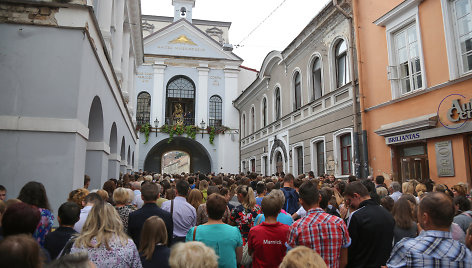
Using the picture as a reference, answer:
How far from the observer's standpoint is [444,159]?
28.7 feet

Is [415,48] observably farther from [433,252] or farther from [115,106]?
[115,106]

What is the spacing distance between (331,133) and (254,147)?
38.4ft

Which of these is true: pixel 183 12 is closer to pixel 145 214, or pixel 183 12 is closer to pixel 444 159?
pixel 444 159

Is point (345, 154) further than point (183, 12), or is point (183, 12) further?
point (183, 12)

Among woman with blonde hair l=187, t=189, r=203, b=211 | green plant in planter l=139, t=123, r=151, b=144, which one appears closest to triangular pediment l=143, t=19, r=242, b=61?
green plant in planter l=139, t=123, r=151, b=144

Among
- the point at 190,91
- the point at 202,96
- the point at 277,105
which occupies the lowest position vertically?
the point at 277,105

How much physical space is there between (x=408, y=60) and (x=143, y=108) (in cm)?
2297

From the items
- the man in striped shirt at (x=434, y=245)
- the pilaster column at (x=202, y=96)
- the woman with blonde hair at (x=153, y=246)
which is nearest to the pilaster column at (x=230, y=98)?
the pilaster column at (x=202, y=96)

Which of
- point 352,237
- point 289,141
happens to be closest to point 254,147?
point 289,141

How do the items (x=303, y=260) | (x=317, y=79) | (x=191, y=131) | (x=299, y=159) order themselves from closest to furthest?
(x=303, y=260), (x=317, y=79), (x=299, y=159), (x=191, y=131)

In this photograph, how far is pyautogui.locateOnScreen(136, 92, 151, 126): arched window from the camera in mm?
28653

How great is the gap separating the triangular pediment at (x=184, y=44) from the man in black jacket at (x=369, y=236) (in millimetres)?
27973

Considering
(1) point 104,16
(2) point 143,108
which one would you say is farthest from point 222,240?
(2) point 143,108

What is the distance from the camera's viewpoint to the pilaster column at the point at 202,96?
29281 millimetres
